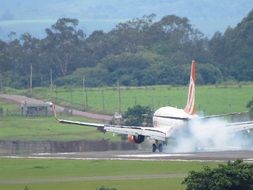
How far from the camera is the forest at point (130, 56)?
162 m

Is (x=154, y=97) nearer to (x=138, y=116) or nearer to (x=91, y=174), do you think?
(x=138, y=116)

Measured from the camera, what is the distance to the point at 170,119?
90.2 metres

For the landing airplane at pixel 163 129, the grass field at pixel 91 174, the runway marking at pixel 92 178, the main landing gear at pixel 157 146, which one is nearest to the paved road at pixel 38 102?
the landing airplane at pixel 163 129

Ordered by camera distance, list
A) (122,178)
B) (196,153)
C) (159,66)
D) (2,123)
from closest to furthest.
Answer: (122,178), (196,153), (2,123), (159,66)

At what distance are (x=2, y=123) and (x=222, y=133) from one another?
30.2 metres

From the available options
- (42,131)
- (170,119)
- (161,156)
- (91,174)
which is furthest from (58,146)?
(91,174)

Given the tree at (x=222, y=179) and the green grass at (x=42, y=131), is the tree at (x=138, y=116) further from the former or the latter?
the tree at (x=222, y=179)

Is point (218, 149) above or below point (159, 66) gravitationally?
below

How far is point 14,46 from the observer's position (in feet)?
593

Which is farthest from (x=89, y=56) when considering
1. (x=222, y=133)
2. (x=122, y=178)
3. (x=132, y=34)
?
(x=122, y=178)

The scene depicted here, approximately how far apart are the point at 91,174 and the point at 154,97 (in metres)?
64.8

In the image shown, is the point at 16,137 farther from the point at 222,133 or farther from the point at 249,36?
the point at 249,36

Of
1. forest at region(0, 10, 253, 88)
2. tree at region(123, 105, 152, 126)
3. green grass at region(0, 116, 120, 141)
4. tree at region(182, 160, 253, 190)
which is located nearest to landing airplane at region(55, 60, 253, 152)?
green grass at region(0, 116, 120, 141)

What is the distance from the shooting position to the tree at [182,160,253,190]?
178ft
